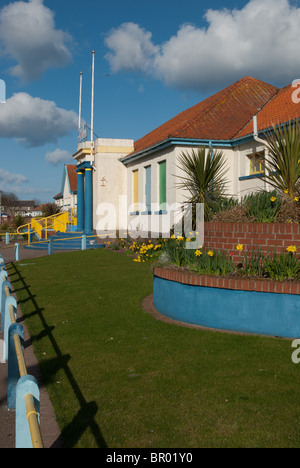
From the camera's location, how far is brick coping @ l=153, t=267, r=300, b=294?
581 cm

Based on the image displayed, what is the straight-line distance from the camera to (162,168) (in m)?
17.9

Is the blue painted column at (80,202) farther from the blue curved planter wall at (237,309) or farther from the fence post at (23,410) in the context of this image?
the fence post at (23,410)

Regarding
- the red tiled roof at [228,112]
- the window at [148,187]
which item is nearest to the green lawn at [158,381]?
the red tiled roof at [228,112]

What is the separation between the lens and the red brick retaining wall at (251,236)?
651 cm

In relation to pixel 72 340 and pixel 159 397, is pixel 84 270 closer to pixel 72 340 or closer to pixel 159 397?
pixel 72 340

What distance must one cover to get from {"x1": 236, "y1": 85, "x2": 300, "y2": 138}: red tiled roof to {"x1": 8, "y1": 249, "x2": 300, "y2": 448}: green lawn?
8.69 m

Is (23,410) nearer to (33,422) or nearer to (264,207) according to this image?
(33,422)

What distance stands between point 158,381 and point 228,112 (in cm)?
1488

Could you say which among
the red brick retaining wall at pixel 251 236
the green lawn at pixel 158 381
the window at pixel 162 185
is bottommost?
the green lawn at pixel 158 381

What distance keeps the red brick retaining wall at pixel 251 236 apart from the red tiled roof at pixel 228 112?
903cm

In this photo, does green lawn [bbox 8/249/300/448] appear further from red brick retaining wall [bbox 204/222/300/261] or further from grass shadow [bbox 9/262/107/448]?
red brick retaining wall [bbox 204/222/300/261]

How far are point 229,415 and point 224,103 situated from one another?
1636 centimetres

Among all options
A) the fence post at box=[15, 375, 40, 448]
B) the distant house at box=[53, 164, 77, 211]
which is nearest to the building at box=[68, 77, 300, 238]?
the fence post at box=[15, 375, 40, 448]

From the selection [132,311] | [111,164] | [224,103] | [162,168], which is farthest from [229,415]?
[111,164]
